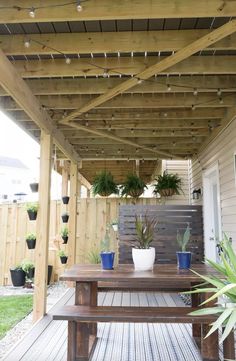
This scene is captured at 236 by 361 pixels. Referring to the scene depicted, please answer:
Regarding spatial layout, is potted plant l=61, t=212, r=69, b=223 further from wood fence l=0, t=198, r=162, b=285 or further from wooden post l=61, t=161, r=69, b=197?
wooden post l=61, t=161, r=69, b=197

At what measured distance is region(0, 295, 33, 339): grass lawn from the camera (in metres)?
3.94

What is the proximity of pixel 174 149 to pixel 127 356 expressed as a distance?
446cm

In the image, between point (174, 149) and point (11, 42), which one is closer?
point (11, 42)

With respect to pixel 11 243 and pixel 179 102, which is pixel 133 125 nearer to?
pixel 179 102

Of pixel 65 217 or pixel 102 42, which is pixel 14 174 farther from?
pixel 102 42

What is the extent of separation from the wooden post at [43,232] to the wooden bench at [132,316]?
55.8 inches

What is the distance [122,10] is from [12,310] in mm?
4078

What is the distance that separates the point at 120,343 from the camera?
3.26 metres

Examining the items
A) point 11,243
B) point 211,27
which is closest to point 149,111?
point 211,27

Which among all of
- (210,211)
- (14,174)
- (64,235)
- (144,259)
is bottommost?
(144,259)

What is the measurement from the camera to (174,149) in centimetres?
661

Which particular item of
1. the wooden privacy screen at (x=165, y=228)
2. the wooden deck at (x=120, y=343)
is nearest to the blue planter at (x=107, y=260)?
the wooden deck at (x=120, y=343)

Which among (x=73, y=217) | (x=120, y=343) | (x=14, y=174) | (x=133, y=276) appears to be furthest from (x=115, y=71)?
(x=14, y=174)

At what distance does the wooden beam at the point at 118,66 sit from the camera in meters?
3.27
